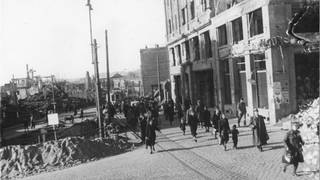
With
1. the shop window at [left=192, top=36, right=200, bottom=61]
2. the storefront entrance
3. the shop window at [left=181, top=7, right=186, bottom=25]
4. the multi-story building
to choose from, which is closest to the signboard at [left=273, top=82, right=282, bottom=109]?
the multi-story building

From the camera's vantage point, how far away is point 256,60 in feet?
81.5

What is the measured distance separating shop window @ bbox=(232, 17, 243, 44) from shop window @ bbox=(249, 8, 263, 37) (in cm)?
188

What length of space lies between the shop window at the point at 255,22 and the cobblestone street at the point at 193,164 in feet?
22.3

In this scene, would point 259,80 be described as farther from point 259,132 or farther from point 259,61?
point 259,132

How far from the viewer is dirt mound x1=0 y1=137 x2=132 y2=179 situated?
18.0 metres

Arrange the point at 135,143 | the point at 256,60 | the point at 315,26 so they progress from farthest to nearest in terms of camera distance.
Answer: the point at 256,60, the point at 135,143, the point at 315,26

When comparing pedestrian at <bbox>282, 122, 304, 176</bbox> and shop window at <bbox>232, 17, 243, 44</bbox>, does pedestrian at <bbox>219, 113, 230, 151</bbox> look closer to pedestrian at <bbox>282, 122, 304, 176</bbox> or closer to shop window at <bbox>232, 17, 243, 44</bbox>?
pedestrian at <bbox>282, 122, 304, 176</bbox>

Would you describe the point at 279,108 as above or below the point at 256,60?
below

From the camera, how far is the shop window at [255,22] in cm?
2406

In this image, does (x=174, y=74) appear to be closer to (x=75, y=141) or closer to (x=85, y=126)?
(x=85, y=126)

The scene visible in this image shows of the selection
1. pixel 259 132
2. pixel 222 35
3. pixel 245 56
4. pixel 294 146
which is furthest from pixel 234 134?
pixel 222 35

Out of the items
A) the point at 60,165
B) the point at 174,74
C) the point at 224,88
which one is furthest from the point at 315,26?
the point at 174,74

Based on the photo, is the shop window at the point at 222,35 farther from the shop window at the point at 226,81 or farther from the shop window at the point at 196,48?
the shop window at the point at 196,48

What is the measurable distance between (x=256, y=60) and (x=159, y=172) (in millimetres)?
13026
